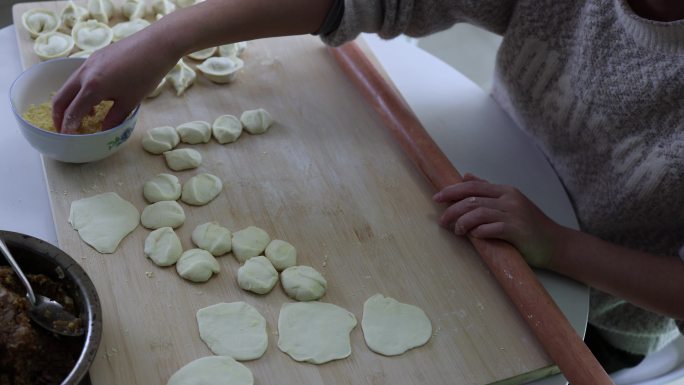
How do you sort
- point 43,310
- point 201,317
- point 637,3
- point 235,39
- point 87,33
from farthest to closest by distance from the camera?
1. point 87,33
2. point 235,39
3. point 637,3
4. point 201,317
5. point 43,310

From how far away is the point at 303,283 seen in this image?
34.3 inches

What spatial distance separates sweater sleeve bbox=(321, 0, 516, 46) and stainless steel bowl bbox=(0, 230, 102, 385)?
58 cm

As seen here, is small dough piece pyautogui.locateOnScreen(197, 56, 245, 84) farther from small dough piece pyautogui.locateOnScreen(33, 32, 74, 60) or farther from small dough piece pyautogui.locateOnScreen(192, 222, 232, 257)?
small dough piece pyautogui.locateOnScreen(192, 222, 232, 257)

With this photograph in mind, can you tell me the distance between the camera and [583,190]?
1121 mm

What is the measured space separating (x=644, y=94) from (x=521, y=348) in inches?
16.4

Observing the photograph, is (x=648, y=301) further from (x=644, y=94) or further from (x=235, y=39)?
(x=235, y=39)

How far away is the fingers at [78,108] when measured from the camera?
3.03 feet

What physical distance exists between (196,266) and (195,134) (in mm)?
269

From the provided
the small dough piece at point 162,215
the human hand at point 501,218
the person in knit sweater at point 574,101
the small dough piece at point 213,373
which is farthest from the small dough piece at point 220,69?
the small dough piece at point 213,373

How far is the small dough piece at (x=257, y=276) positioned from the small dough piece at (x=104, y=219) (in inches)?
6.7

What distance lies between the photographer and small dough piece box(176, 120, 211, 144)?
1050 mm

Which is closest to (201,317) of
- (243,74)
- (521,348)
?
(521,348)

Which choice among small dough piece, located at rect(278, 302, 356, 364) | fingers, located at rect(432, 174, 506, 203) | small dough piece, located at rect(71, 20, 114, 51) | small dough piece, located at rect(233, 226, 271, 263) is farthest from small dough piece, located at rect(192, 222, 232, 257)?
small dough piece, located at rect(71, 20, 114, 51)

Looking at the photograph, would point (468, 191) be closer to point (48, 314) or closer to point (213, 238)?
point (213, 238)
